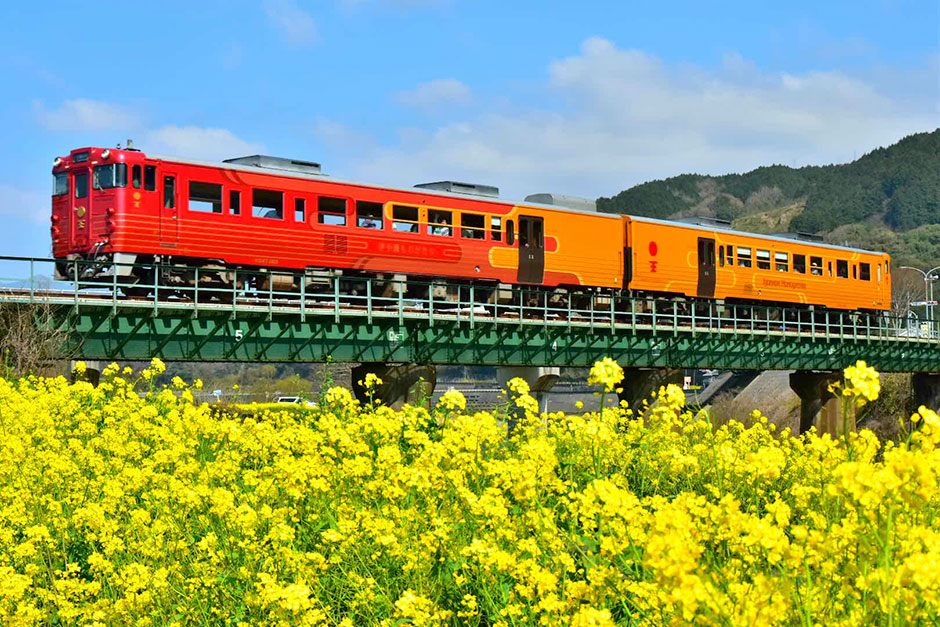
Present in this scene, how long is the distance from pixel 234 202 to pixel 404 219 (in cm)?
502

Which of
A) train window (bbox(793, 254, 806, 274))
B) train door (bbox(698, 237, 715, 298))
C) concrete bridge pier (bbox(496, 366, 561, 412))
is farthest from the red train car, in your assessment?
train window (bbox(793, 254, 806, 274))

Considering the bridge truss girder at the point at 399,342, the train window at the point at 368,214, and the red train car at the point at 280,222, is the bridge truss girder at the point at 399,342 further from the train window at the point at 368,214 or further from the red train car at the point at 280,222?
the train window at the point at 368,214

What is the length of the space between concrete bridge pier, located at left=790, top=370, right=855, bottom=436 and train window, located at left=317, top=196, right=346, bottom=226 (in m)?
23.3

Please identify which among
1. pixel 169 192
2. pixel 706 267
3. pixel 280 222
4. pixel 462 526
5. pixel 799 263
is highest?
pixel 169 192

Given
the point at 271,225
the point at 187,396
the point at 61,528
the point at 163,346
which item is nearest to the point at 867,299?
the point at 271,225

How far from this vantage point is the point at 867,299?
42000 mm

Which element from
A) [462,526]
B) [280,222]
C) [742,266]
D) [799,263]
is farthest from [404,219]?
[462,526]

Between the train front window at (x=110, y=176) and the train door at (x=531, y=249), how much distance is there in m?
11.9

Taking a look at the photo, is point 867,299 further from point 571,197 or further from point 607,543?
point 607,543

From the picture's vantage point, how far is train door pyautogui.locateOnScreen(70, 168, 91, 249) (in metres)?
22.7

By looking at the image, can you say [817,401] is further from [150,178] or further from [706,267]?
[150,178]

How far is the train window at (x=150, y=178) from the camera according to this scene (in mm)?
22219

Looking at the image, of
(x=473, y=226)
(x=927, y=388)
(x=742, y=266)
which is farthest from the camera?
(x=927, y=388)

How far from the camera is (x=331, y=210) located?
24844mm
